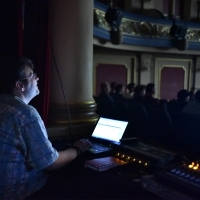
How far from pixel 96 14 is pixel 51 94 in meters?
3.97

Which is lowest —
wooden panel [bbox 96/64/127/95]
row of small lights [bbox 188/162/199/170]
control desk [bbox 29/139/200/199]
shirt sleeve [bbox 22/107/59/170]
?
control desk [bbox 29/139/200/199]

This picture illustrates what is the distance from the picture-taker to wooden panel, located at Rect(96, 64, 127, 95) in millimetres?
8594

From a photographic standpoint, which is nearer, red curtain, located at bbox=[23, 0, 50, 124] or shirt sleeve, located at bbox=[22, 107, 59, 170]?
shirt sleeve, located at bbox=[22, 107, 59, 170]

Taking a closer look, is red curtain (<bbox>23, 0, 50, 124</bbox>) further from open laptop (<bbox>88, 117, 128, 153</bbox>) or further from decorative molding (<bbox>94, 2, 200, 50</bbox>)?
decorative molding (<bbox>94, 2, 200, 50</bbox>)

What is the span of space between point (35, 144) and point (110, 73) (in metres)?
7.51

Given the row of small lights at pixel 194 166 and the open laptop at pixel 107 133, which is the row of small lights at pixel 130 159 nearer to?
the open laptop at pixel 107 133

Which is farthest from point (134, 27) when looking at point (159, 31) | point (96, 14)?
point (96, 14)

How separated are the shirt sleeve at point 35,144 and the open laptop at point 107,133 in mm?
583

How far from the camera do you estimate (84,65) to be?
2.62 m

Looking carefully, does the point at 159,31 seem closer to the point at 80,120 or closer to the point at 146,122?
the point at 146,122

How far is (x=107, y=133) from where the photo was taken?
2141 mm

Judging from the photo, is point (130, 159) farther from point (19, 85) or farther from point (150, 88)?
point (150, 88)

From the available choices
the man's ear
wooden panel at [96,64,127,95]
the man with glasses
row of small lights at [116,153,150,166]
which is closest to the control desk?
row of small lights at [116,153,150,166]

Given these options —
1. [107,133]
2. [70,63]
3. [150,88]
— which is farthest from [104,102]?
[107,133]
